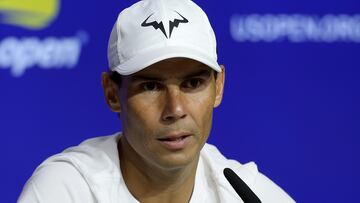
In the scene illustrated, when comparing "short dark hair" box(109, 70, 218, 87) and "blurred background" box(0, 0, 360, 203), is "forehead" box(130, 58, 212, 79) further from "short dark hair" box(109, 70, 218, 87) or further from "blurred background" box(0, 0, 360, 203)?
"blurred background" box(0, 0, 360, 203)

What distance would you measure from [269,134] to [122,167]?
80 cm

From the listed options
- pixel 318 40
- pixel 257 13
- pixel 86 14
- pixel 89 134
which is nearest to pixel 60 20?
pixel 86 14

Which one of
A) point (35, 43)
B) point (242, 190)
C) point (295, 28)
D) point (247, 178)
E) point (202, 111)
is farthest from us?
point (295, 28)

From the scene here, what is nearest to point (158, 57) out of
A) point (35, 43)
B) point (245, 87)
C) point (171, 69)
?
point (171, 69)

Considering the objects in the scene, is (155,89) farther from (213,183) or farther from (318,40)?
(318,40)

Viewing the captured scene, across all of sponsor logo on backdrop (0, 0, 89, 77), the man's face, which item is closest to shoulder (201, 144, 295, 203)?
the man's face

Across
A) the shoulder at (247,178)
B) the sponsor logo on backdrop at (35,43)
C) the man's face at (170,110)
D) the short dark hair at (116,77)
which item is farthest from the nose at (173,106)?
the sponsor logo on backdrop at (35,43)

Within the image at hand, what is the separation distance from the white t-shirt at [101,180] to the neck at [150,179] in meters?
0.02

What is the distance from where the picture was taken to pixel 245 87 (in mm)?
2055

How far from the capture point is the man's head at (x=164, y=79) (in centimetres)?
121

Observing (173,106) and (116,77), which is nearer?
(173,106)

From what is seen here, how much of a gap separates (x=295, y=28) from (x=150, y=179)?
85 cm

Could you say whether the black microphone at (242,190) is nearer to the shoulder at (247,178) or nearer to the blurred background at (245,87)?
the shoulder at (247,178)

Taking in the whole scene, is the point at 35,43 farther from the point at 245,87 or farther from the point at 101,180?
the point at 101,180
